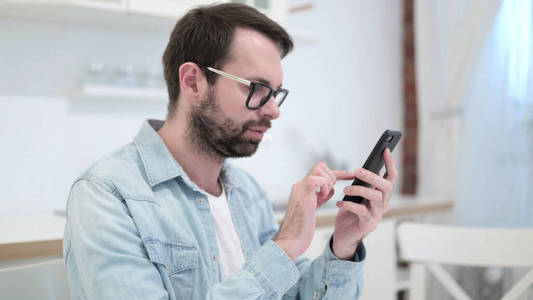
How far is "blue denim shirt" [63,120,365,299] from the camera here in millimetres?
839

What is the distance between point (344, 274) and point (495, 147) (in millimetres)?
1544

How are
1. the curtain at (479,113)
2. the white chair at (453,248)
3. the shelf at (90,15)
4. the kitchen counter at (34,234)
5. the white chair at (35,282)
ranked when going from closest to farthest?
the white chair at (35,282) → the kitchen counter at (34,234) → the white chair at (453,248) → the shelf at (90,15) → the curtain at (479,113)

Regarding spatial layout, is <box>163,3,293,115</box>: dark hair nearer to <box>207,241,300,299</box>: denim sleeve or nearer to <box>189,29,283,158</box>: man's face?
<box>189,29,283,158</box>: man's face

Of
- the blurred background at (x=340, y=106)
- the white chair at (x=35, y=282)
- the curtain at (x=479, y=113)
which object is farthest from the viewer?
the curtain at (x=479, y=113)

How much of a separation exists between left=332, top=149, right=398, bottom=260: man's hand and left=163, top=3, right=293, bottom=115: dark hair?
39 cm

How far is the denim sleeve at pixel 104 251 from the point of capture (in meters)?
0.82

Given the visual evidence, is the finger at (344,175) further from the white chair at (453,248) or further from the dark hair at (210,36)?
the white chair at (453,248)

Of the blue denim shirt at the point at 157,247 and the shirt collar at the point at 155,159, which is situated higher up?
the shirt collar at the point at 155,159

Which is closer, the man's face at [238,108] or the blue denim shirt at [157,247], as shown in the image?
the blue denim shirt at [157,247]

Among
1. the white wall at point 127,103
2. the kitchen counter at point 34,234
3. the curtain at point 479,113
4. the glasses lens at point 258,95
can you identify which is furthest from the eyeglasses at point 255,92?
the curtain at point 479,113

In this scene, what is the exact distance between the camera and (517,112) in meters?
2.18

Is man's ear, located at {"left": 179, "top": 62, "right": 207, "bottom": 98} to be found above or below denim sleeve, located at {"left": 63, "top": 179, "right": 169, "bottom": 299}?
above

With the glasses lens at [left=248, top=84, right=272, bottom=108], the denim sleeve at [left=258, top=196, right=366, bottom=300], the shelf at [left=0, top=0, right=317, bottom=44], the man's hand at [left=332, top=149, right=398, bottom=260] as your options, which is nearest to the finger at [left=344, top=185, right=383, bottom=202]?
the man's hand at [left=332, top=149, right=398, bottom=260]

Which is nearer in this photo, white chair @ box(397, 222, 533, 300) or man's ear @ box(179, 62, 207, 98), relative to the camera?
man's ear @ box(179, 62, 207, 98)
